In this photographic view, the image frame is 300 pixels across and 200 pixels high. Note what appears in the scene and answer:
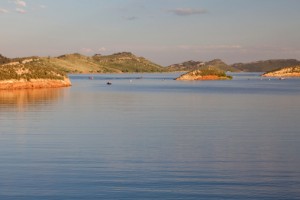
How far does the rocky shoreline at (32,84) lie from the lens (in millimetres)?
105925

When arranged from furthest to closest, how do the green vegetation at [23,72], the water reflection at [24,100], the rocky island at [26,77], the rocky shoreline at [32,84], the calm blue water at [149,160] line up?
the green vegetation at [23,72] → the rocky island at [26,77] → the rocky shoreline at [32,84] → the water reflection at [24,100] → the calm blue water at [149,160]

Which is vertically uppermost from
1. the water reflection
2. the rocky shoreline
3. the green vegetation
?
the green vegetation

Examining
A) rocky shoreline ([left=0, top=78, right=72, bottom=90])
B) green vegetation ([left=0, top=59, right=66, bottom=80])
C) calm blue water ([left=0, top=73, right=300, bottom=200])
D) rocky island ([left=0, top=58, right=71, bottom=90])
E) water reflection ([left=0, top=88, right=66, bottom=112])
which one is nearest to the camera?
calm blue water ([left=0, top=73, right=300, bottom=200])

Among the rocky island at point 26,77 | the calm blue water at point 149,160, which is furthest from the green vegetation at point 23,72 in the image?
the calm blue water at point 149,160

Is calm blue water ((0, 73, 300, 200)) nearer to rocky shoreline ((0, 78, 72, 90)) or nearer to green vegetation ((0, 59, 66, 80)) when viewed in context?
rocky shoreline ((0, 78, 72, 90))

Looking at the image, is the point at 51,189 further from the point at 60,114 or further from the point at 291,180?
the point at 60,114

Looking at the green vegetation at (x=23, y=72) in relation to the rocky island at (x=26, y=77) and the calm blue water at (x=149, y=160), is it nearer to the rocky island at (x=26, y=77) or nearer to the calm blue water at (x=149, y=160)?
the rocky island at (x=26, y=77)

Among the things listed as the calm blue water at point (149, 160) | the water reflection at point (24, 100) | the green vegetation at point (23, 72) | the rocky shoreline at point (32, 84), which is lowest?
the calm blue water at point (149, 160)

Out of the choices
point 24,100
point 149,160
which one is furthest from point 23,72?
point 149,160

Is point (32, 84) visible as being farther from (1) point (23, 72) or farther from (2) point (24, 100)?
(2) point (24, 100)

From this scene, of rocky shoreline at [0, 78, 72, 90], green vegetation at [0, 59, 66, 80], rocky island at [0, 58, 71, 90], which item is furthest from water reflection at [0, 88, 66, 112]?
green vegetation at [0, 59, 66, 80]

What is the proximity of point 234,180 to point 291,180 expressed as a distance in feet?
7.08

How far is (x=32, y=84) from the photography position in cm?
11412

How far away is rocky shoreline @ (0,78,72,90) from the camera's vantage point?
105925 mm
